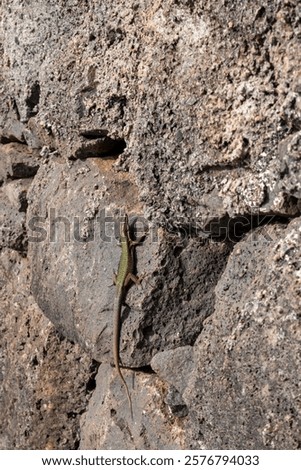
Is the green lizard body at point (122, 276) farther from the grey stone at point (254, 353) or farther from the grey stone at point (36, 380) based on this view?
the grey stone at point (36, 380)

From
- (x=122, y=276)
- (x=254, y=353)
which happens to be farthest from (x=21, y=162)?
(x=254, y=353)

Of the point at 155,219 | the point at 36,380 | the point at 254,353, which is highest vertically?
the point at 155,219

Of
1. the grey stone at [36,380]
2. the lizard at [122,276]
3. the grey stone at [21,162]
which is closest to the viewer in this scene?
the lizard at [122,276]

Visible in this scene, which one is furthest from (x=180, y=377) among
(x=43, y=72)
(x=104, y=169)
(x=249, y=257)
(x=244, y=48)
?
(x=43, y=72)

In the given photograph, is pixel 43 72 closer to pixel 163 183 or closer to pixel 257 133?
pixel 163 183

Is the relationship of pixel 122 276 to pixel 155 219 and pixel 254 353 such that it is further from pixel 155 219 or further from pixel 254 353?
pixel 254 353

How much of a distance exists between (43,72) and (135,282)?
1216mm

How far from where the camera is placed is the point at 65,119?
330 cm

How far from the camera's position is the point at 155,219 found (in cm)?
280

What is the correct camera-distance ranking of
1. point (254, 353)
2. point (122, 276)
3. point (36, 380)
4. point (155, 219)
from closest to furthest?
1. point (254, 353)
2. point (155, 219)
3. point (122, 276)
4. point (36, 380)

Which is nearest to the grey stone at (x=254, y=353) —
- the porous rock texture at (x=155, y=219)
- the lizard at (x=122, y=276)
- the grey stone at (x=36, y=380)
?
the porous rock texture at (x=155, y=219)

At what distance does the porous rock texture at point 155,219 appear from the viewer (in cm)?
226

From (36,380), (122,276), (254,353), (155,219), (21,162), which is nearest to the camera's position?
(254,353)

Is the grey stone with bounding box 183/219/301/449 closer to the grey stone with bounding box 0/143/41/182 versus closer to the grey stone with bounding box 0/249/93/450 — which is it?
the grey stone with bounding box 0/249/93/450
